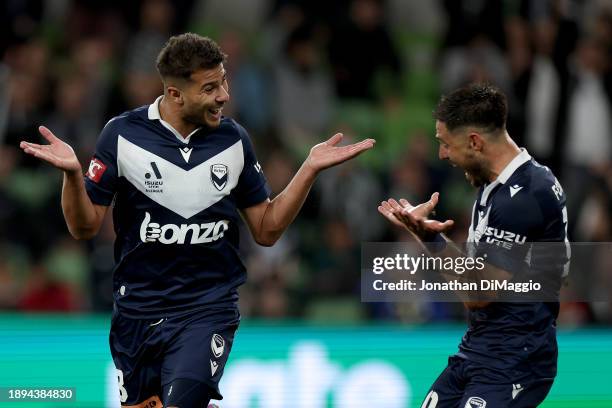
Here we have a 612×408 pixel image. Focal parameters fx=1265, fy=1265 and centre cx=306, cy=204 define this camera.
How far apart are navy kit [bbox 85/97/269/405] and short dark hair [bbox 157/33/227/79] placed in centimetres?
31

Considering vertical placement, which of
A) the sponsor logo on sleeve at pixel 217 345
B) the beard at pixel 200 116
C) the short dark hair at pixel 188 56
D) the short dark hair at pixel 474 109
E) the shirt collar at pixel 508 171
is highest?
the short dark hair at pixel 188 56

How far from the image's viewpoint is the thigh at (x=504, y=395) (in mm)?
5984

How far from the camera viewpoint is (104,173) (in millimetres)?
6402

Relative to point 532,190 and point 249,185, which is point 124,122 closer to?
point 249,185

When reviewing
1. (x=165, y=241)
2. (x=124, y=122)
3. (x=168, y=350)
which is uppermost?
(x=124, y=122)

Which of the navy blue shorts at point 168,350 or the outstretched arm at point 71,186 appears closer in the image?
the outstretched arm at point 71,186

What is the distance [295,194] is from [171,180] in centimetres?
63

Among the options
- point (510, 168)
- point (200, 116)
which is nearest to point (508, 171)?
point (510, 168)

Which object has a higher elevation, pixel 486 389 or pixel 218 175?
pixel 218 175

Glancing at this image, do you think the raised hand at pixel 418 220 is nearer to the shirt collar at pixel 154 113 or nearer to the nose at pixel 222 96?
the nose at pixel 222 96

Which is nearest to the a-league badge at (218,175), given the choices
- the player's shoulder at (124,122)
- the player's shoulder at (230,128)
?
the player's shoulder at (230,128)

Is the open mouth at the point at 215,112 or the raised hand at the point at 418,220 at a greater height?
the open mouth at the point at 215,112

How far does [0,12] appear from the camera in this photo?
1359cm

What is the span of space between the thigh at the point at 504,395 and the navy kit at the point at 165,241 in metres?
1.27
